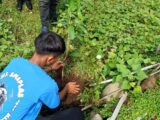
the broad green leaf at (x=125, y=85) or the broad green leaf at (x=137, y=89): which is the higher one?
the broad green leaf at (x=125, y=85)

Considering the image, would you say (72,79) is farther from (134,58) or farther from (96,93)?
(134,58)

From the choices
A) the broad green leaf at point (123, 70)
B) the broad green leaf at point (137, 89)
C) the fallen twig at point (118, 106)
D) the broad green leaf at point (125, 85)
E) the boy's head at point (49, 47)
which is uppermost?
the boy's head at point (49, 47)

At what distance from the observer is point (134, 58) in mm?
4145

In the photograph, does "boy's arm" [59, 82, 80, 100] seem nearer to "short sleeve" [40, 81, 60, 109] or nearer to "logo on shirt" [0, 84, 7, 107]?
"short sleeve" [40, 81, 60, 109]

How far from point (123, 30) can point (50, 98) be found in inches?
85.2

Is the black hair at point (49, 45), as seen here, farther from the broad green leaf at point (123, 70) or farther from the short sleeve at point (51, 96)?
the broad green leaf at point (123, 70)

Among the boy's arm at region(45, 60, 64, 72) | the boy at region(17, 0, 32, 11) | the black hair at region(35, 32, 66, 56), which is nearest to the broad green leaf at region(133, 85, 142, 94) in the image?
the boy's arm at region(45, 60, 64, 72)

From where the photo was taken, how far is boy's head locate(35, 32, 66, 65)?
3.31 m

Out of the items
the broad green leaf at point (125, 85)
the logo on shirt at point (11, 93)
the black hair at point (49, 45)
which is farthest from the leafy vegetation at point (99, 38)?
the logo on shirt at point (11, 93)

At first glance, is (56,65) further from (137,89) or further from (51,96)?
(137,89)

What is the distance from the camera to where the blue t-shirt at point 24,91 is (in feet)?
10.0

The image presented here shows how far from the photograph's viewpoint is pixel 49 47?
3314 mm

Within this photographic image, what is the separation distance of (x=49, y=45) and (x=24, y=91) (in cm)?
52

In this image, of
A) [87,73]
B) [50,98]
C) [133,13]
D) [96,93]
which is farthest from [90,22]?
[50,98]
